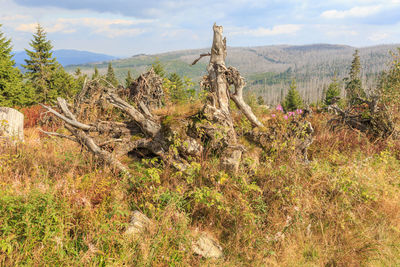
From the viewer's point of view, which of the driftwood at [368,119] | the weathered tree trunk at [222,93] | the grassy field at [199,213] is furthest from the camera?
the driftwood at [368,119]

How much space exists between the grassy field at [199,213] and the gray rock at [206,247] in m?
0.11

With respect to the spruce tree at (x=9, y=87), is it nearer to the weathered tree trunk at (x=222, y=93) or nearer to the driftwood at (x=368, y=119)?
the weathered tree trunk at (x=222, y=93)

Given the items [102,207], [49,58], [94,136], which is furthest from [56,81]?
[102,207]

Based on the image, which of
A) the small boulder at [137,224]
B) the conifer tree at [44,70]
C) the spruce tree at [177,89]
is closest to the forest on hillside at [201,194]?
the small boulder at [137,224]

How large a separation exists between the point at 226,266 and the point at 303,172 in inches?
111

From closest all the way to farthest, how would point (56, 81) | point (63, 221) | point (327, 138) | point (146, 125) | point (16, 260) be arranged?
point (16, 260) → point (63, 221) → point (146, 125) → point (327, 138) → point (56, 81)

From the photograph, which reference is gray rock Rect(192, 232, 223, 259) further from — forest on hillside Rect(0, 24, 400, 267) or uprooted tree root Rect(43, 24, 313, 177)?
uprooted tree root Rect(43, 24, 313, 177)

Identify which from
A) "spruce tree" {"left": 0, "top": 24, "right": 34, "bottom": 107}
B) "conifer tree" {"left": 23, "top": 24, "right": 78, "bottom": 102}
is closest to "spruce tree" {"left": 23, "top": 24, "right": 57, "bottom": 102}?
"conifer tree" {"left": 23, "top": 24, "right": 78, "bottom": 102}

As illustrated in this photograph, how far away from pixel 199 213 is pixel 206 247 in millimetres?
693

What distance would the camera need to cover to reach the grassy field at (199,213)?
3.24 m

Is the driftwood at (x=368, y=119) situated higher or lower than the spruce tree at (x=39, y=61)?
lower

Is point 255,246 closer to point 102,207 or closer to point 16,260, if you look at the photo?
point 102,207

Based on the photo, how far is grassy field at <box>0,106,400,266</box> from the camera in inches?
128

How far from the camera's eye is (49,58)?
38656 mm
